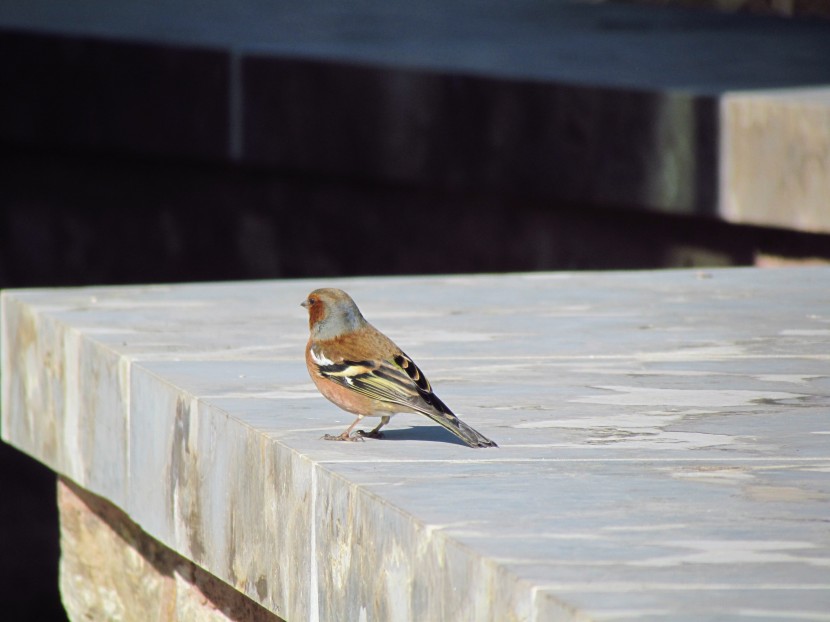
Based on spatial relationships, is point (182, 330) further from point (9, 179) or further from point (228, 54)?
point (9, 179)

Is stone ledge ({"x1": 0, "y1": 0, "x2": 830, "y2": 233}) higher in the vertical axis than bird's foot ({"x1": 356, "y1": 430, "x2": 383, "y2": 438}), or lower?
higher

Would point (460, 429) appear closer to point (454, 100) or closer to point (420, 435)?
point (420, 435)

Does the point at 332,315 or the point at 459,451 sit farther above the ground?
the point at 332,315

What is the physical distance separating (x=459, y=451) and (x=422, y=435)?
29cm

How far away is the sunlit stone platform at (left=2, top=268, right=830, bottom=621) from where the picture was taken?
3301 mm

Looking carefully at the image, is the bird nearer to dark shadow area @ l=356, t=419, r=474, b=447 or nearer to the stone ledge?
dark shadow area @ l=356, t=419, r=474, b=447

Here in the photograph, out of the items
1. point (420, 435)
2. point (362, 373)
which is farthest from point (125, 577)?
point (362, 373)

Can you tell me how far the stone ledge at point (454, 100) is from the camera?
8.20 meters

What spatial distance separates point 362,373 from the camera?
4152 millimetres

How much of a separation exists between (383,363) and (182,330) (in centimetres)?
184

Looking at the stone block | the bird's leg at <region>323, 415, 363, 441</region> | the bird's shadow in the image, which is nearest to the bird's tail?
the bird's shadow

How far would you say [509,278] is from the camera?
7.13 m

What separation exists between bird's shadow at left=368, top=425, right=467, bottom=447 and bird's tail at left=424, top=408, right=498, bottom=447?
0.17 meters

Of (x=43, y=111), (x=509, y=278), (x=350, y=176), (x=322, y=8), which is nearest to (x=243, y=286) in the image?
(x=509, y=278)
